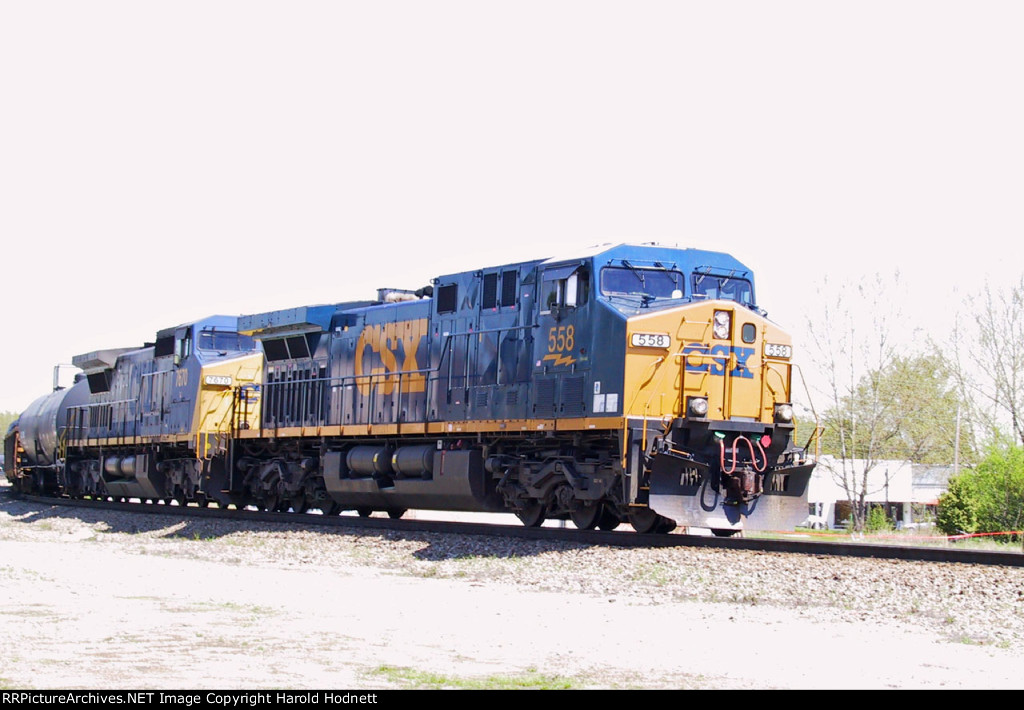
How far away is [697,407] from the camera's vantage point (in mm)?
14203

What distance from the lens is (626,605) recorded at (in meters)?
10.5

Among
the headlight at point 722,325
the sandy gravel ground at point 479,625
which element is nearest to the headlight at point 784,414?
the headlight at point 722,325

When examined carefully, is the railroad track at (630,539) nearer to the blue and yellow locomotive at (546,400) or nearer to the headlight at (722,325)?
the blue and yellow locomotive at (546,400)

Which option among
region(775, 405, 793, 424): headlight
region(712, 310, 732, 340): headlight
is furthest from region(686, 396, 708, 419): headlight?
region(775, 405, 793, 424): headlight

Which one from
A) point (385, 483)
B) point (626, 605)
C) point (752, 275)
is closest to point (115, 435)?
point (385, 483)

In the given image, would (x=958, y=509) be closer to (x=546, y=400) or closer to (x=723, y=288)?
(x=723, y=288)

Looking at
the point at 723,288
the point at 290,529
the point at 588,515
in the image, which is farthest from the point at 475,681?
the point at 290,529

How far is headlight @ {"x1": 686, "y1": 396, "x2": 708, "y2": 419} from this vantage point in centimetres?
1421

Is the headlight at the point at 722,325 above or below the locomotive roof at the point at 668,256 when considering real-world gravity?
below

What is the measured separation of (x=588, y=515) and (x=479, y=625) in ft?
21.9

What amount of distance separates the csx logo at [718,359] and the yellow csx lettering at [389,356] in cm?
507

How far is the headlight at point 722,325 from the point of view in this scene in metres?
14.7

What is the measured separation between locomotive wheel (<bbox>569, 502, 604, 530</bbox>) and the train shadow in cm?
85

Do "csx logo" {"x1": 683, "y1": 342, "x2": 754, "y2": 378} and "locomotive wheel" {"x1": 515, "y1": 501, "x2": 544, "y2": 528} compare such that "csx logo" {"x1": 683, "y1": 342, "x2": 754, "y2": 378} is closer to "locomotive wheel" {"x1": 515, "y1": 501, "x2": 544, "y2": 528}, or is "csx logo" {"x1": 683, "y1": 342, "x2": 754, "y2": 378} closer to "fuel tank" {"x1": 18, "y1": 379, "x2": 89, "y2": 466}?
"locomotive wheel" {"x1": 515, "y1": 501, "x2": 544, "y2": 528}
